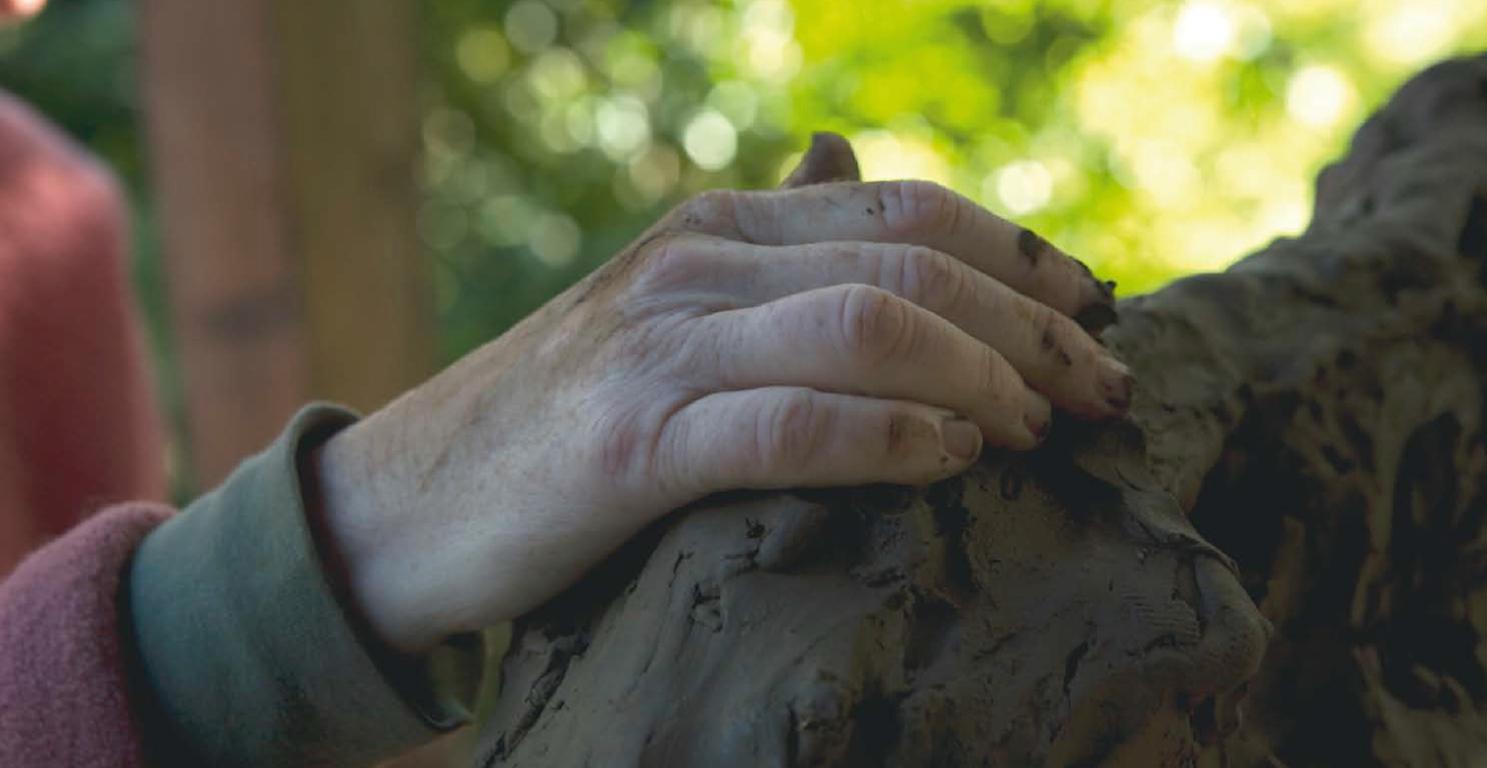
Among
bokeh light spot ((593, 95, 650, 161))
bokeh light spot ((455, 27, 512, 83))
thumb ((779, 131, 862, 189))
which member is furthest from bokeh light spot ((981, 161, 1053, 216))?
thumb ((779, 131, 862, 189))

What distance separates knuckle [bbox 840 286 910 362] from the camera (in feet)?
2.15

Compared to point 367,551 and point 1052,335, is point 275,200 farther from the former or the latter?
point 1052,335

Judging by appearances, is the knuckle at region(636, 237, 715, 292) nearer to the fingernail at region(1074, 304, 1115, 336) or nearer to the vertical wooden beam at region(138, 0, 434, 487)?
the fingernail at region(1074, 304, 1115, 336)

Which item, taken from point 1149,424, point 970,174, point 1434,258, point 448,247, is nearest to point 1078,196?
point 970,174

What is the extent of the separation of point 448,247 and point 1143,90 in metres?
1.86

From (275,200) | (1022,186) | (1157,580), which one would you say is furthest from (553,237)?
(1157,580)

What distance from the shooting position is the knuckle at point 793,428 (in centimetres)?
66

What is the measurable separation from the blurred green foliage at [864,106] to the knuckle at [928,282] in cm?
302

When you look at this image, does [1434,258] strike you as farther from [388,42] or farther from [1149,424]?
[388,42]

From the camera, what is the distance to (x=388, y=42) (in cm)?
200

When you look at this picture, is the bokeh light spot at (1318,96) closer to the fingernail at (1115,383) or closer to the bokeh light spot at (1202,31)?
the bokeh light spot at (1202,31)

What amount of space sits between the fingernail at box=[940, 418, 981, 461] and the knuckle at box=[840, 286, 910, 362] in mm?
44

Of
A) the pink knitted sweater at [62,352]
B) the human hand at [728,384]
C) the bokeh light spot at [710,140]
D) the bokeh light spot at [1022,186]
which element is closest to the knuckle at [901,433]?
the human hand at [728,384]

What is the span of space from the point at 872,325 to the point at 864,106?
3.33 m
